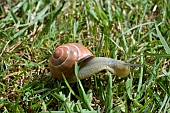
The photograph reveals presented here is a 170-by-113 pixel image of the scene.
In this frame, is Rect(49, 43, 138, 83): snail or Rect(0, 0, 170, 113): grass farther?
Rect(49, 43, 138, 83): snail

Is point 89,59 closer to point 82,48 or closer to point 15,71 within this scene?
point 82,48

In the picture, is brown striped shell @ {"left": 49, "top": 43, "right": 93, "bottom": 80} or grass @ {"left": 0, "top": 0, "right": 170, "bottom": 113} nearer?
grass @ {"left": 0, "top": 0, "right": 170, "bottom": 113}

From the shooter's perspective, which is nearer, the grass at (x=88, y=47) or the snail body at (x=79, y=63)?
the grass at (x=88, y=47)

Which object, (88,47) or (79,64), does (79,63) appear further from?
(88,47)

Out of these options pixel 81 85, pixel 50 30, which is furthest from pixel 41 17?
pixel 81 85

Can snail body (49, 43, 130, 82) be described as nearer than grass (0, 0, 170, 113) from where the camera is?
No
